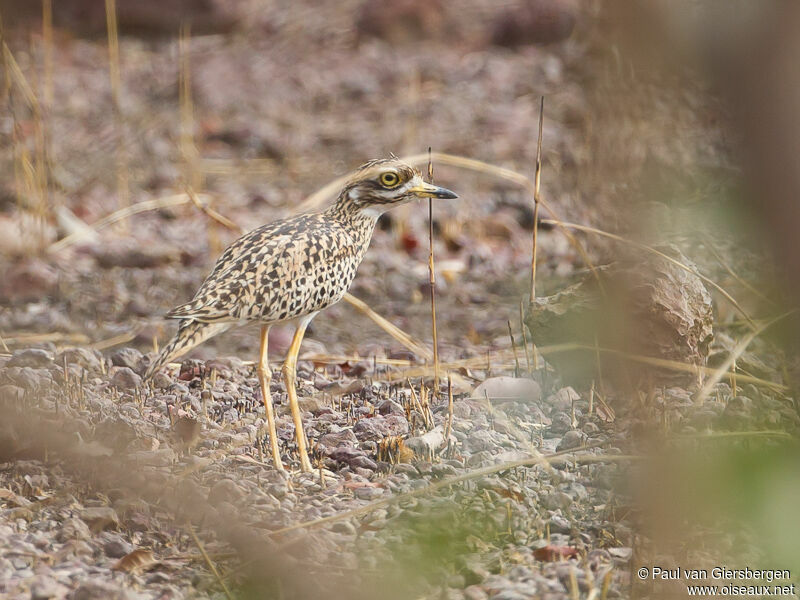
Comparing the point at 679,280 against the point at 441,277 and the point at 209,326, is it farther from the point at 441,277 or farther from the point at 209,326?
the point at 441,277

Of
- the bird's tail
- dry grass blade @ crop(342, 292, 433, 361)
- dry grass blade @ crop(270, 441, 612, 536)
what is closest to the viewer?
dry grass blade @ crop(270, 441, 612, 536)

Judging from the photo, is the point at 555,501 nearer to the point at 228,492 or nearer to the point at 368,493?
the point at 368,493

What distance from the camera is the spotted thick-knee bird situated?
3529mm

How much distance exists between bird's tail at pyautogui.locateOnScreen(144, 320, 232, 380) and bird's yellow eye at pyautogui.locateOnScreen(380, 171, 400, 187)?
0.80 metres

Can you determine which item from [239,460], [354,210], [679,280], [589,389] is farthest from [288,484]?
[679,280]

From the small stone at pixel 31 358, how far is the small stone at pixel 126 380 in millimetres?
396

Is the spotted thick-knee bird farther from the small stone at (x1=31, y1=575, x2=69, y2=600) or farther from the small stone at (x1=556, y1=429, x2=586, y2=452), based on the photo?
the small stone at (x1=556, y1=429, x2=586, y2=452)

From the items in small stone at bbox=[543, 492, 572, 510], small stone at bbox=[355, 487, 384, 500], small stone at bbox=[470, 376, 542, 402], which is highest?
small stone at bbox=[470, 376, 542, 402]

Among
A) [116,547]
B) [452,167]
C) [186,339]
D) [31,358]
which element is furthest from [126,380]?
[452,167]

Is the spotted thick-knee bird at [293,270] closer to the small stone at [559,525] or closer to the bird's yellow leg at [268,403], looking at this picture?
the bird's yellow leg at [268,403]

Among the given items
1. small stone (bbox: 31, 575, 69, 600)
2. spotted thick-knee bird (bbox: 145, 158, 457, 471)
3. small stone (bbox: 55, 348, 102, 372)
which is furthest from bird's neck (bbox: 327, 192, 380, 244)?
small stone (bbox: 31, 575, 69, 600)

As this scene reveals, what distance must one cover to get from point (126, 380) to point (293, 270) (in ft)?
4.12

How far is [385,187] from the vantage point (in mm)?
3936

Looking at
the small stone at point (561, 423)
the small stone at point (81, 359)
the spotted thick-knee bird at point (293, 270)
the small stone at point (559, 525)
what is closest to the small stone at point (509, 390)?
the small stone at point (561, 423)
